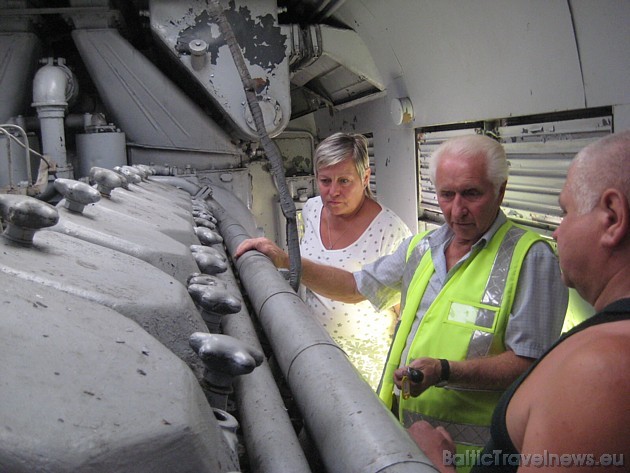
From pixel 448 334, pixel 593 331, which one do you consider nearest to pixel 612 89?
pixel 448 334

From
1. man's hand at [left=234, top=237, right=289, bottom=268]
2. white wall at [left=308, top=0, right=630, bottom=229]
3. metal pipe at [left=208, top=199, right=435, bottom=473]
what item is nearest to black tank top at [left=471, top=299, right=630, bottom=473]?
metal pipe at [left=208, top=199, right=435, bottom=473]

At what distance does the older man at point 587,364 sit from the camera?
721 millimetres

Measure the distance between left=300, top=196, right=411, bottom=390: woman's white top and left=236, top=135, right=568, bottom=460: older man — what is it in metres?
0.68

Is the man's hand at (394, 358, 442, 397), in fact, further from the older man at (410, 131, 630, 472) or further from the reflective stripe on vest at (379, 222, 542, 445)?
the older man at (410, 131, 630, 472)

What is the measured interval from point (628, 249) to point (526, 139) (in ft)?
6.61

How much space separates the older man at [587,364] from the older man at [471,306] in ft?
1.47

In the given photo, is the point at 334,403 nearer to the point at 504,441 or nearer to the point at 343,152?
the point at 504,441

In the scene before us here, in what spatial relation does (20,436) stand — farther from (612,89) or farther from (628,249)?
(612,89)

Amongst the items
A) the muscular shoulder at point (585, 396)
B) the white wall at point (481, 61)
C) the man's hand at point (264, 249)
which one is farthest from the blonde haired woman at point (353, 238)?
the muscular shoulder at point (585, 396)

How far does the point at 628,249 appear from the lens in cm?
87

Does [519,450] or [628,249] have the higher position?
[628,249]

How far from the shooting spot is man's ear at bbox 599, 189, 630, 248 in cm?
86

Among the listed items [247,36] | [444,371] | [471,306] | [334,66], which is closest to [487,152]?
[471,306]

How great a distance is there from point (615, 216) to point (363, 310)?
1.64 m
